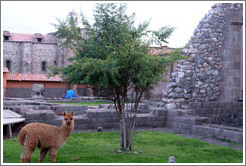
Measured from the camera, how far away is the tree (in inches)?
284

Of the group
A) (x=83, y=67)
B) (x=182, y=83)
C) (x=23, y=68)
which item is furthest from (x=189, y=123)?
(x=23, y=68)

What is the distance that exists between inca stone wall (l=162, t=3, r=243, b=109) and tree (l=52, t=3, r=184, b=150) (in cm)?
716

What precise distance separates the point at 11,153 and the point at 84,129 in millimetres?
4887

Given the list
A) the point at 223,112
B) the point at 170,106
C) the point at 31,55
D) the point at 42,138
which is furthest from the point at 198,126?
the point at 31,55

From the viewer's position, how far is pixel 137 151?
797 cm

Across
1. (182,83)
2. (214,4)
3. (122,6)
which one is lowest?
(182,83)

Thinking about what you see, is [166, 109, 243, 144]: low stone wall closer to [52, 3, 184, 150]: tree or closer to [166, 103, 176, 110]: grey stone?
[166, 103, 176, 110]: grey stone

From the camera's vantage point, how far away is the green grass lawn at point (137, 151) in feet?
22.8

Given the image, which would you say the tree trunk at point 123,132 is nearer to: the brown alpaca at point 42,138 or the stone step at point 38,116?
the brown alpaca at point 42,138

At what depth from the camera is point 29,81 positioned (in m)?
35.7

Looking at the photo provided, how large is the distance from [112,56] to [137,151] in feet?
8.13

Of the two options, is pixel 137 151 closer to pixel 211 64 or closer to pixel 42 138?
pixel 42 138

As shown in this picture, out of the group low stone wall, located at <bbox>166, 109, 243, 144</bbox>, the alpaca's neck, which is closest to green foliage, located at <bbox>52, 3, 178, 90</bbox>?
the alpaca's neck

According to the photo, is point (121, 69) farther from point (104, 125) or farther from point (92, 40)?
point (104, 125)
